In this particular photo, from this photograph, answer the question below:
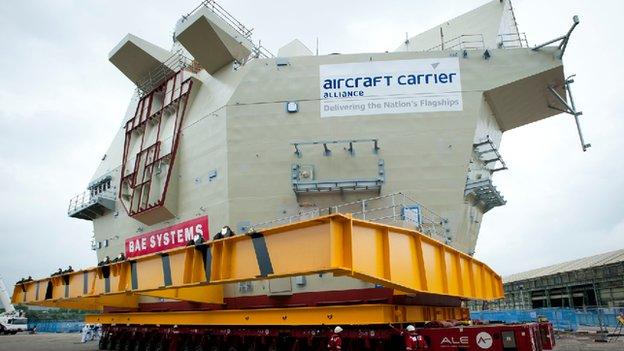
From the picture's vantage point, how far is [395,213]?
39.5 feet

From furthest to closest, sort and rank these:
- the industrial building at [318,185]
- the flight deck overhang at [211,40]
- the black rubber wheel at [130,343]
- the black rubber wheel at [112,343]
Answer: the black rubber wheel at [112,343] → the black rubber wheel at [130,343] → the flight deck overhang at [211,40] → the industrial building at [318,185]

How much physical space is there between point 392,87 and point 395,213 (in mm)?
3724

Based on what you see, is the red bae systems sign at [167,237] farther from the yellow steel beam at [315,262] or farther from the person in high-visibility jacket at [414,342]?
the person in high-visibility jacket at [414,342]

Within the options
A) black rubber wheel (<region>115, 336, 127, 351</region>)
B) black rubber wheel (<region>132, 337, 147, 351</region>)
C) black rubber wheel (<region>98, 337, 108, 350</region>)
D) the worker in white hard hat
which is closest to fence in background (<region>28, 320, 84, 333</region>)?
black rubber wheel (<region>98, 337, 108, 350</region>)

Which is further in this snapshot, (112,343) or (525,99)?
(112,343)

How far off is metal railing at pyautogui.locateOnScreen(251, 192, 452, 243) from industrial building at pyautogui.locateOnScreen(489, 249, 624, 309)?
21.8 m

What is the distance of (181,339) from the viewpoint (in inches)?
555

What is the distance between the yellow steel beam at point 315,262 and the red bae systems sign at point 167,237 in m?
2.24

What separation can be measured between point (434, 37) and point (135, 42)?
1169 centimetres

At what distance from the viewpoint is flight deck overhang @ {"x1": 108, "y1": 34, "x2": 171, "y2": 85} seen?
60.1ft

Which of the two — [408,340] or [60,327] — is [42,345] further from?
[60,327]

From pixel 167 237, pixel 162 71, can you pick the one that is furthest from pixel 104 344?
pixel 162 71

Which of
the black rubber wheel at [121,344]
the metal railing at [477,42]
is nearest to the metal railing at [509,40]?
the metal railing at [477,42]

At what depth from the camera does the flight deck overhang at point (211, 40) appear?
14.6 meters
